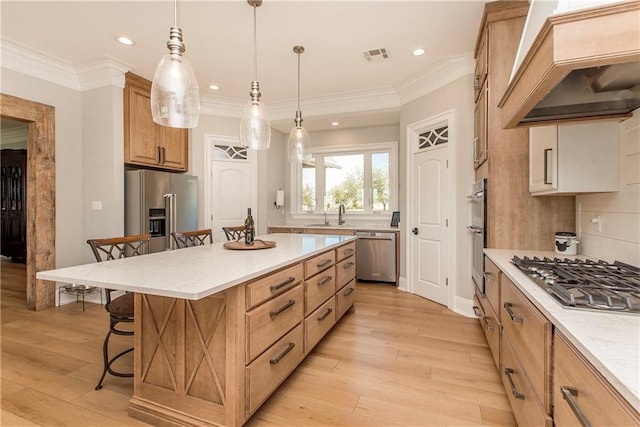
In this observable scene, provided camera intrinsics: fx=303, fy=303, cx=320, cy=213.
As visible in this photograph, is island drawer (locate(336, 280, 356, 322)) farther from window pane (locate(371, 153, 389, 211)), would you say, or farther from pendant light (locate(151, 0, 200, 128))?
window pane (locate(371, 153, 389, 211))

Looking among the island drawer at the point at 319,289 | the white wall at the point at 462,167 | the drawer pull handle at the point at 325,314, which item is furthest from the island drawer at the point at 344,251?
the white wall at the point at 462,167

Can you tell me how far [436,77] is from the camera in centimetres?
360

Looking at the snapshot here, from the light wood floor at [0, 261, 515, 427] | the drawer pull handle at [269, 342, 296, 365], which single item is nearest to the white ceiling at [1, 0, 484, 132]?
the drawer pull handle at [269, 342, 296, 365]

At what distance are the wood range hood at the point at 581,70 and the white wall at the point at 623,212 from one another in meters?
0.20

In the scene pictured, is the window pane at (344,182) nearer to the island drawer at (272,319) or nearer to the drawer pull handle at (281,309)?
the island drawer at (272,319)

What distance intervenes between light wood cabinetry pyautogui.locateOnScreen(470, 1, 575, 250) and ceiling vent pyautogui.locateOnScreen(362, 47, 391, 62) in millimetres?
1004

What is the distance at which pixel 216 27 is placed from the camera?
2797mm

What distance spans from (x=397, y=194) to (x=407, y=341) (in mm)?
2903

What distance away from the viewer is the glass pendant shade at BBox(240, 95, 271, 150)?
7.34ft

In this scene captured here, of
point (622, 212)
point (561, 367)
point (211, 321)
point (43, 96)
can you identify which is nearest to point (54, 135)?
point (43, 96)

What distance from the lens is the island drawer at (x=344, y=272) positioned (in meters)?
2.90

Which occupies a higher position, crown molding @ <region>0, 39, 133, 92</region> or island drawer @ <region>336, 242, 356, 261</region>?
crown molding @ <region>0, 39, 133, 92</region>

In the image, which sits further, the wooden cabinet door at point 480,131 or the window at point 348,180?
the window at point 348,180

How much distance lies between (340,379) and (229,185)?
3657 mm
